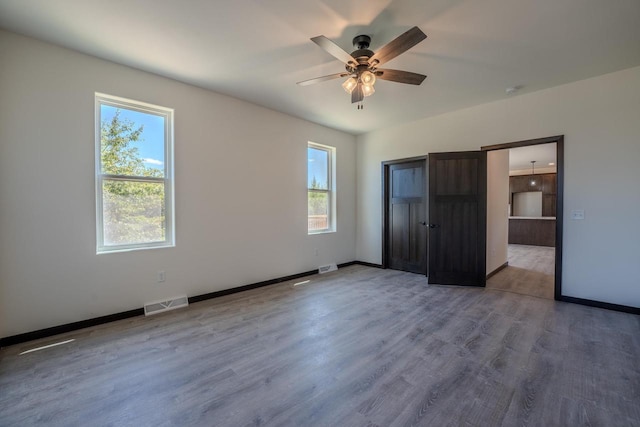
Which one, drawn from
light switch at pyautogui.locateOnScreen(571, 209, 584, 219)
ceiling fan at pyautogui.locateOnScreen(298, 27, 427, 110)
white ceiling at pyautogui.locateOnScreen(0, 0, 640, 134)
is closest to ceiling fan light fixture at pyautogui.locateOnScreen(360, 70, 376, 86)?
ceiling fan at pyautogui.locateOnScreen(298, 27, 427, 110)

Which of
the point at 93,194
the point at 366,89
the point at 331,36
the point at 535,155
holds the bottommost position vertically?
the point at 93,194

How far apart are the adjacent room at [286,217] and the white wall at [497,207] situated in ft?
0.37

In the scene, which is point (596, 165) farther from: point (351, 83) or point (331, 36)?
point (331, 36)

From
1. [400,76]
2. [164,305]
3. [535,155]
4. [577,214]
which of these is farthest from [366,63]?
[535,155]

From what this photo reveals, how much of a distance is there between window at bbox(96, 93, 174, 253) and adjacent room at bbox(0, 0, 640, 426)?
22mm

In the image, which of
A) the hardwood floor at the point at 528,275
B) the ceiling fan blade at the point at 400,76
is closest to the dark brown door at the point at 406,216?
the hardwood floor at the point at 528,275

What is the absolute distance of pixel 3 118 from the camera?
7.89 feet

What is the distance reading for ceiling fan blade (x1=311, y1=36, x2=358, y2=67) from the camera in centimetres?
201

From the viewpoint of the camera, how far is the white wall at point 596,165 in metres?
3.12

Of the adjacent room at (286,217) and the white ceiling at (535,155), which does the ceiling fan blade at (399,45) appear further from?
the white ceiling at (535,155)

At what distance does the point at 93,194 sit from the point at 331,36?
286cm

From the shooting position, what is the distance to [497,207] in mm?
5008

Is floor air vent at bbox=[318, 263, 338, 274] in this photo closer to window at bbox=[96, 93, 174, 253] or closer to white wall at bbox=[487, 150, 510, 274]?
window at bbox=[96, 93, 174, 253]

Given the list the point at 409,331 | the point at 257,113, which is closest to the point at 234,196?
the point at 257,113
